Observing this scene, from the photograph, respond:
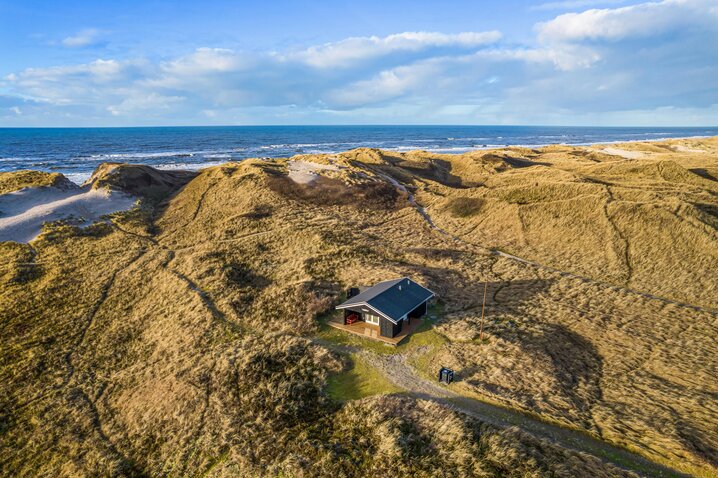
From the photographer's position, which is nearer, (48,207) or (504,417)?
(504,417)

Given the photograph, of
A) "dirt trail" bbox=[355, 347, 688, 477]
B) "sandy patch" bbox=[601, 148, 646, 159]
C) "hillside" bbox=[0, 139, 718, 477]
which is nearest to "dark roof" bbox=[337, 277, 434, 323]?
"hillside" bbox=[0, 139, 718, 477]

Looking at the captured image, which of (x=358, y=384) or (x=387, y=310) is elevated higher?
(x=387, y=310)

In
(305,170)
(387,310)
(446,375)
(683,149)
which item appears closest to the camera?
(446,375)

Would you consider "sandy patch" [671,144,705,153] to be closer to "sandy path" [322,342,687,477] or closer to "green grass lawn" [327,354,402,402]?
"sandy path" [322,342,687,477]

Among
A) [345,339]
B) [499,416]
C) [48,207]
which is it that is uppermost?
[48,207]

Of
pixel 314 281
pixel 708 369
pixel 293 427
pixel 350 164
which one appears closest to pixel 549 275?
pixel 708 369

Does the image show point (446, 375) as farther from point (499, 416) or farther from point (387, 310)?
point (387, 310)

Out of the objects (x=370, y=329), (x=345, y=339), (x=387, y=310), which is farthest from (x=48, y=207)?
(x=387, y=310)

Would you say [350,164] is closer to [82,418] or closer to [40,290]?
[40,290]
